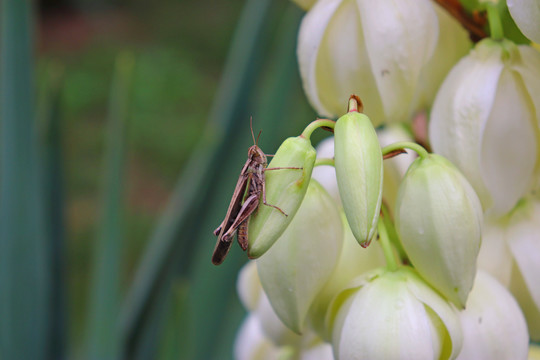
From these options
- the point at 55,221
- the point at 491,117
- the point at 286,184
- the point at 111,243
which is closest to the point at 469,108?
the point at 491,117

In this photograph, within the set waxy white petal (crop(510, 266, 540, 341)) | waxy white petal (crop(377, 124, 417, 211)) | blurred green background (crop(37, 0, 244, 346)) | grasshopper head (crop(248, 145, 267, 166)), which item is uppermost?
grasshopper head (crop(248, 145, 267, 166))

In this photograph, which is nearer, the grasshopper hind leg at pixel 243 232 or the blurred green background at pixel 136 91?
the grasshopper hind leg at pixel 243 232

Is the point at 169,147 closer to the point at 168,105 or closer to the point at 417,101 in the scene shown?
the point at 168,105

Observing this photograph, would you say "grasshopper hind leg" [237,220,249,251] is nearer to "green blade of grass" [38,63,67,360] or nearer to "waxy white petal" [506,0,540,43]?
"waxy white petal" [506,0,540,43]

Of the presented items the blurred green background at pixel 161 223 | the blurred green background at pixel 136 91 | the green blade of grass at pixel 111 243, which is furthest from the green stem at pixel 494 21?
the blurred green background at pixel 136 91

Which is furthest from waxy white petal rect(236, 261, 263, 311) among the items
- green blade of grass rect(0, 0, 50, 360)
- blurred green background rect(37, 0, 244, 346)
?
blurred green background rect(37, 0, 244, 346)

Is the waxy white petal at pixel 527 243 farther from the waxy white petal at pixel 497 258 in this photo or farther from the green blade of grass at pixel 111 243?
the green blade of grass at pixel 111 243

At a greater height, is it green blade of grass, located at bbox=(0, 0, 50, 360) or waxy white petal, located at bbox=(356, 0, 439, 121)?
waxy white petal, located at bbox=(356, 0, 439, 121)

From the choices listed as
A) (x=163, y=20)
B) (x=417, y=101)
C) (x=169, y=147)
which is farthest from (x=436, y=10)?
(x=163, y=20)
